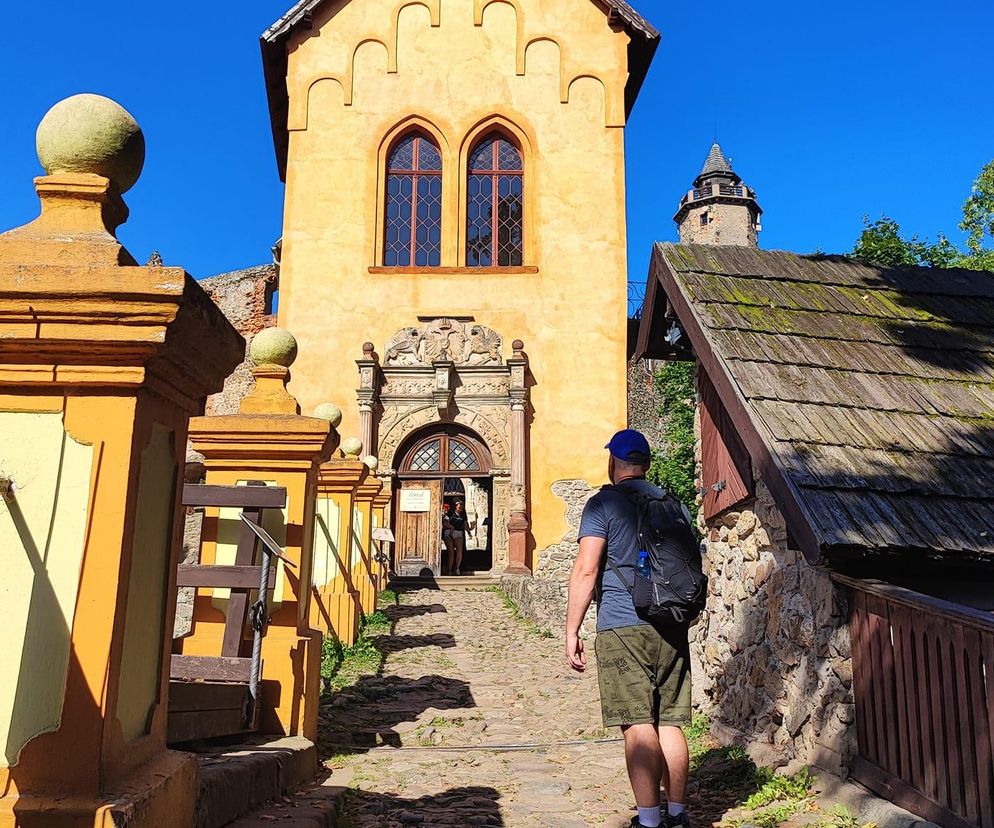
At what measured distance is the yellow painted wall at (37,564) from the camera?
2.13m

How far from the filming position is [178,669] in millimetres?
4234

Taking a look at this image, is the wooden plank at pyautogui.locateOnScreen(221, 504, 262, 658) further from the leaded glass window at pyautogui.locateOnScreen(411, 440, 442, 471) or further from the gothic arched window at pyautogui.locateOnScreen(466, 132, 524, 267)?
the gothic arched window at pyautogui.locateOnScreen(466, 132, 524, 267)

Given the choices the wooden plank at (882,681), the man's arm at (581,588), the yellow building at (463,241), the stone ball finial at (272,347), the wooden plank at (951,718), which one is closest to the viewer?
the wooden plank at (951,718)

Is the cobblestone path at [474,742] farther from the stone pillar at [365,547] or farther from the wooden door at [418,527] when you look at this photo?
the wooden door at [418,527]

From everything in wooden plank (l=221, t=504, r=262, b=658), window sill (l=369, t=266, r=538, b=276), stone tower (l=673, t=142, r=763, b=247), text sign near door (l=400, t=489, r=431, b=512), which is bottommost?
wooden plank (l=221, t=504, r=262, b=658)

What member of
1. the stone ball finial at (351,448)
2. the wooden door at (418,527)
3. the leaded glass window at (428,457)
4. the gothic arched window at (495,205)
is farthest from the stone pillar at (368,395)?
the stone ball finial at (351,448)

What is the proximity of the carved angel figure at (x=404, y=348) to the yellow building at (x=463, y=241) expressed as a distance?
28 mm

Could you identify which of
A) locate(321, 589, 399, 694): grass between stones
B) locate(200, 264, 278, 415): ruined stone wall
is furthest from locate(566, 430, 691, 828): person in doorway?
locate(200, 264, 278, 415): ruined stone wall

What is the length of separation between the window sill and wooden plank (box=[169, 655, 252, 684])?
14.1 m

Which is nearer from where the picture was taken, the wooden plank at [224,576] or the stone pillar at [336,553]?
the wooden plank at [224,576]

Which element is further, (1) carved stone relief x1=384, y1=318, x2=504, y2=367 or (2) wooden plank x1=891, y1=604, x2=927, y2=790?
(1) carved stone relief x1=384, y1=318, x2=504, y2=367

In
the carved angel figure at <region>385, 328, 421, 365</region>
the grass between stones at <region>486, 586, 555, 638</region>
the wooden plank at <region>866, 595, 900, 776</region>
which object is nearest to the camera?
the wooden plank at <region>866, 595, 900, 776</region>

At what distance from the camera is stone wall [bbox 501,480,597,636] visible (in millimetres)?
11297

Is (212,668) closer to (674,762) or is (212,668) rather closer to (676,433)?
(674,762)
